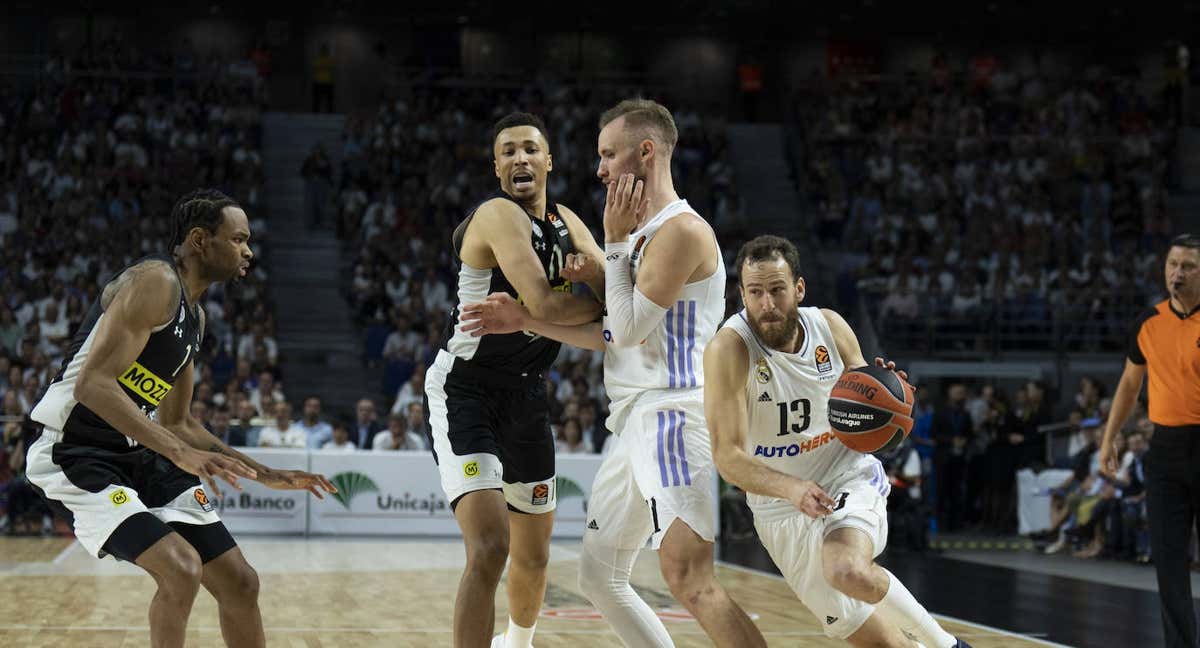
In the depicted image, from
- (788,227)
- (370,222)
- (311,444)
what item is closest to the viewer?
(311,444)

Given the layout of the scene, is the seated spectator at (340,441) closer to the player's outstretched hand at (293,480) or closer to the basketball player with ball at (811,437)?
the player's outstretched hand at (293,480)

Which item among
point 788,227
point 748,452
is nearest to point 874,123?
point 788,227

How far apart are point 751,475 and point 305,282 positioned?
57.4 ft

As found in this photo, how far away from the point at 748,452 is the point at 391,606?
4991 millimetres

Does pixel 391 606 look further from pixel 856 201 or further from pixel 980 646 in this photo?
pixel 856 201

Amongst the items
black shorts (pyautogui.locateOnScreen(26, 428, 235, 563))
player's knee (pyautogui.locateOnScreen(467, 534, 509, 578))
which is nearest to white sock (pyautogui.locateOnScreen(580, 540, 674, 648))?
player's knee (pyautogui.locateOnScreen(467, 534, 509, 578))

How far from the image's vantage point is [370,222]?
21.1 meters

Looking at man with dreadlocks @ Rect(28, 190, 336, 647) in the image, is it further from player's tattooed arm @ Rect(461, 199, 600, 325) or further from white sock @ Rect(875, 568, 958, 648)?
white sock @ Rect(875, 568, 958, 648)

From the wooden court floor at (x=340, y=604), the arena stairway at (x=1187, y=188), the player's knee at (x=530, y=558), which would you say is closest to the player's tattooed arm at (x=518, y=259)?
the player's knee at (x=530, y=558)

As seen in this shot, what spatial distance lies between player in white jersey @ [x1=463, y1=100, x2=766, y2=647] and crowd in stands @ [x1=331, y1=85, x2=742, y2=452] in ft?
36.9

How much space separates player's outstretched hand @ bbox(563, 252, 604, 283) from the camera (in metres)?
5.19

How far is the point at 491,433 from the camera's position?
5.62 m

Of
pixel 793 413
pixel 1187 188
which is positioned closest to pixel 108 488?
pixel 793 413

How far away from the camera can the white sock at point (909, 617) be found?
4.82 meters
